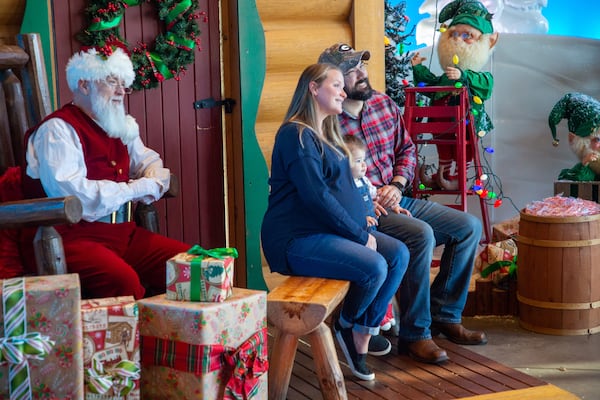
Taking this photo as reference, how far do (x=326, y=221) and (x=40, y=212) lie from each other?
1179 mm

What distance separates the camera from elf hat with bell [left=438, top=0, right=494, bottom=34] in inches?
229

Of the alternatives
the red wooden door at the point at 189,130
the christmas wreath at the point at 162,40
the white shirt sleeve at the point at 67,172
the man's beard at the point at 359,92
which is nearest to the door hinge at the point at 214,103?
the red wooden door at the point at 189,130

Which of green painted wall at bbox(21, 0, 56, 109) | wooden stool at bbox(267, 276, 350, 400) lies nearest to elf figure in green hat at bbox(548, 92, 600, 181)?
wooden stool at bbox(267, 276, 350, 400)

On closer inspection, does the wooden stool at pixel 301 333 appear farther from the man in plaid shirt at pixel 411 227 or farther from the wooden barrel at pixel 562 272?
the wooden barrel at pixel 562 272

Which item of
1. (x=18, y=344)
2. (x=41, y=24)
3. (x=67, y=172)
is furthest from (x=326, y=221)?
(x=41, y=24)

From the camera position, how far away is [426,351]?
383 cm

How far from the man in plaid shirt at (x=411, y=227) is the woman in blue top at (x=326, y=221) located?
0.86 ft

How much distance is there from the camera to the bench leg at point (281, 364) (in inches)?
129

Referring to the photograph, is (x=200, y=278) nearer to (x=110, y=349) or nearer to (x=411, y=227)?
(x=110, y=349)

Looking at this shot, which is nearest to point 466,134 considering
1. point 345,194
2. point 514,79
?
point 514,79

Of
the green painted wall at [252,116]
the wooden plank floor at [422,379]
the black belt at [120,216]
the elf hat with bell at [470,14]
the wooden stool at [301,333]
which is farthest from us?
the elf hat with bell at [470,14]

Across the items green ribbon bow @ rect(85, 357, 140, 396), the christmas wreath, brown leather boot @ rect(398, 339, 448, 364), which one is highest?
the christmas wreath

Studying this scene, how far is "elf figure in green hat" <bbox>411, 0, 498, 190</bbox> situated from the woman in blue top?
2160mm

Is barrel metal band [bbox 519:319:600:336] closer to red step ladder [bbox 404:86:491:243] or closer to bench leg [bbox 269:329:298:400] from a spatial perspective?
red step ladder [bbox 404:86:491:243]
